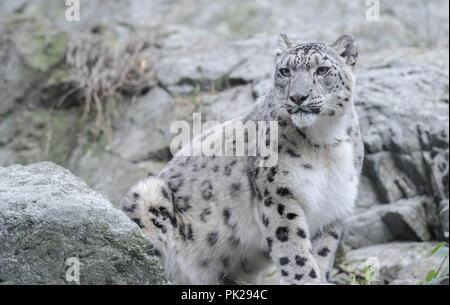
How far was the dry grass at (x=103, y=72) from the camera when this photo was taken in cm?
952

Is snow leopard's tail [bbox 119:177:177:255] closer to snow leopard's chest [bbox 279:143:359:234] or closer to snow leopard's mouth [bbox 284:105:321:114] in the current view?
snow leopard's chest [bbox 279:143:359:234]

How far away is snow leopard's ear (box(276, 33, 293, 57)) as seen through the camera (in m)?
5.97

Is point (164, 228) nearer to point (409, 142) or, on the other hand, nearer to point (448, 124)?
point (409, 142)

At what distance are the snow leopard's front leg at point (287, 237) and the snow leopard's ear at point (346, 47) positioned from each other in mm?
1267

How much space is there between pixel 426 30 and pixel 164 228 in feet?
22.4

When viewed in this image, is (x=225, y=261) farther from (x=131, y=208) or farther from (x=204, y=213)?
(x=131, y=208)

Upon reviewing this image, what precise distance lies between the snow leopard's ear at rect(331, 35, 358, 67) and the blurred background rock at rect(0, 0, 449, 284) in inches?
88.9

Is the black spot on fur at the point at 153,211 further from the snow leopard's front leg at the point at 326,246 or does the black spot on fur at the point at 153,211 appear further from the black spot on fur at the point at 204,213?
the snow leopard's front leg at the point at 326,246

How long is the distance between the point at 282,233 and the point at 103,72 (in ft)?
16.4

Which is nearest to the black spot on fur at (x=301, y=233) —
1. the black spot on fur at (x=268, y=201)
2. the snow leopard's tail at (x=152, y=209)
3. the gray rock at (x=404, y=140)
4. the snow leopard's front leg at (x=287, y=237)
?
the snow leopard's front leg at (x=287, y=237)

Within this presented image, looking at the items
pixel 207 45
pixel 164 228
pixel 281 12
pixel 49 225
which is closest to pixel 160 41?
pixel 207 45

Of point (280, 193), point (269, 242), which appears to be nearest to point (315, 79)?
point (280, 193)

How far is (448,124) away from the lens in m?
7.96

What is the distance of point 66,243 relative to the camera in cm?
427
